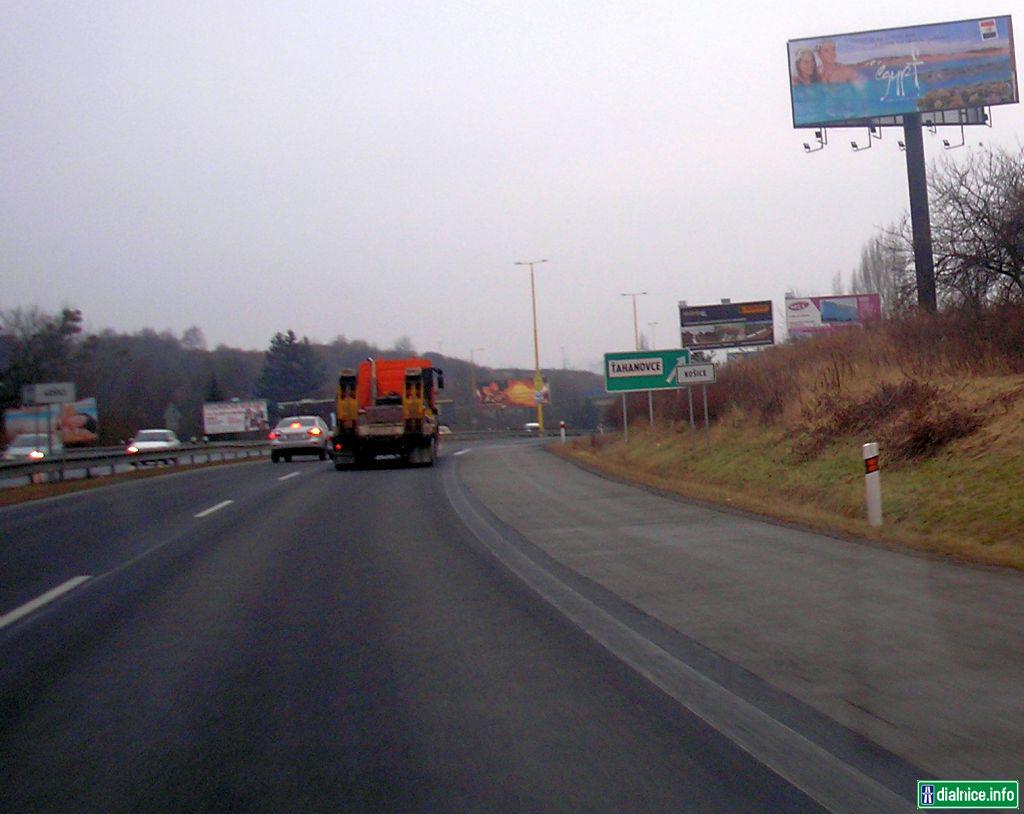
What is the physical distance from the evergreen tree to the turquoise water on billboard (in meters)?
71.1

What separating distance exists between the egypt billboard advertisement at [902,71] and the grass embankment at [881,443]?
9827 mm

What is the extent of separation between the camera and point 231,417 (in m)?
76.1

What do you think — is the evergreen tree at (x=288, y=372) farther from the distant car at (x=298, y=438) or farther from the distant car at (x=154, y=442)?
the distant car at (x=298, y=438)

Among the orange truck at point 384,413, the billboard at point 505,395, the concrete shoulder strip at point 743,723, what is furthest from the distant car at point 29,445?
the billboard at point 505,395

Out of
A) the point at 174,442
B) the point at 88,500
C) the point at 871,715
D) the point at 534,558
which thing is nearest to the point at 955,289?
the point at 534,558

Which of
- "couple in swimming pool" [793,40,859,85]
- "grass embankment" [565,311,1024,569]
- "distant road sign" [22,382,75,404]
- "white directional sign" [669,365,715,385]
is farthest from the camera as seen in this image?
"couple in swimming pool" [793,40,859,85]

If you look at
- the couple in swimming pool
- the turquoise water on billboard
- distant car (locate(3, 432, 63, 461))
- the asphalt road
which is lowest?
the asphalt road

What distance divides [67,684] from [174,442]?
132 feet

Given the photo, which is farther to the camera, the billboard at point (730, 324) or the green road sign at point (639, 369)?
the billboard at point (730, 324)

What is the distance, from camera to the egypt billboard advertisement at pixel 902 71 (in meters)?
37.5

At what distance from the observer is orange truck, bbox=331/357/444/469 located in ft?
107

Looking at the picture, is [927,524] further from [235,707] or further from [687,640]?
[235,707]

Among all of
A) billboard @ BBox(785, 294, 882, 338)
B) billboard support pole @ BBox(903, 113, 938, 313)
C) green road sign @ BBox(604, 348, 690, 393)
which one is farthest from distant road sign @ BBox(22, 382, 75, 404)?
billboard @ BBox(785, 294, 882, 338)

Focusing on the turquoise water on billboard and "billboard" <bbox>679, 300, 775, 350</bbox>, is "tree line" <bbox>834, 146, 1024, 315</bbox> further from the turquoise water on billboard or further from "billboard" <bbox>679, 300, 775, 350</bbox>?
"billboard" <bbox>679, 300, 775, 350</bbox>
